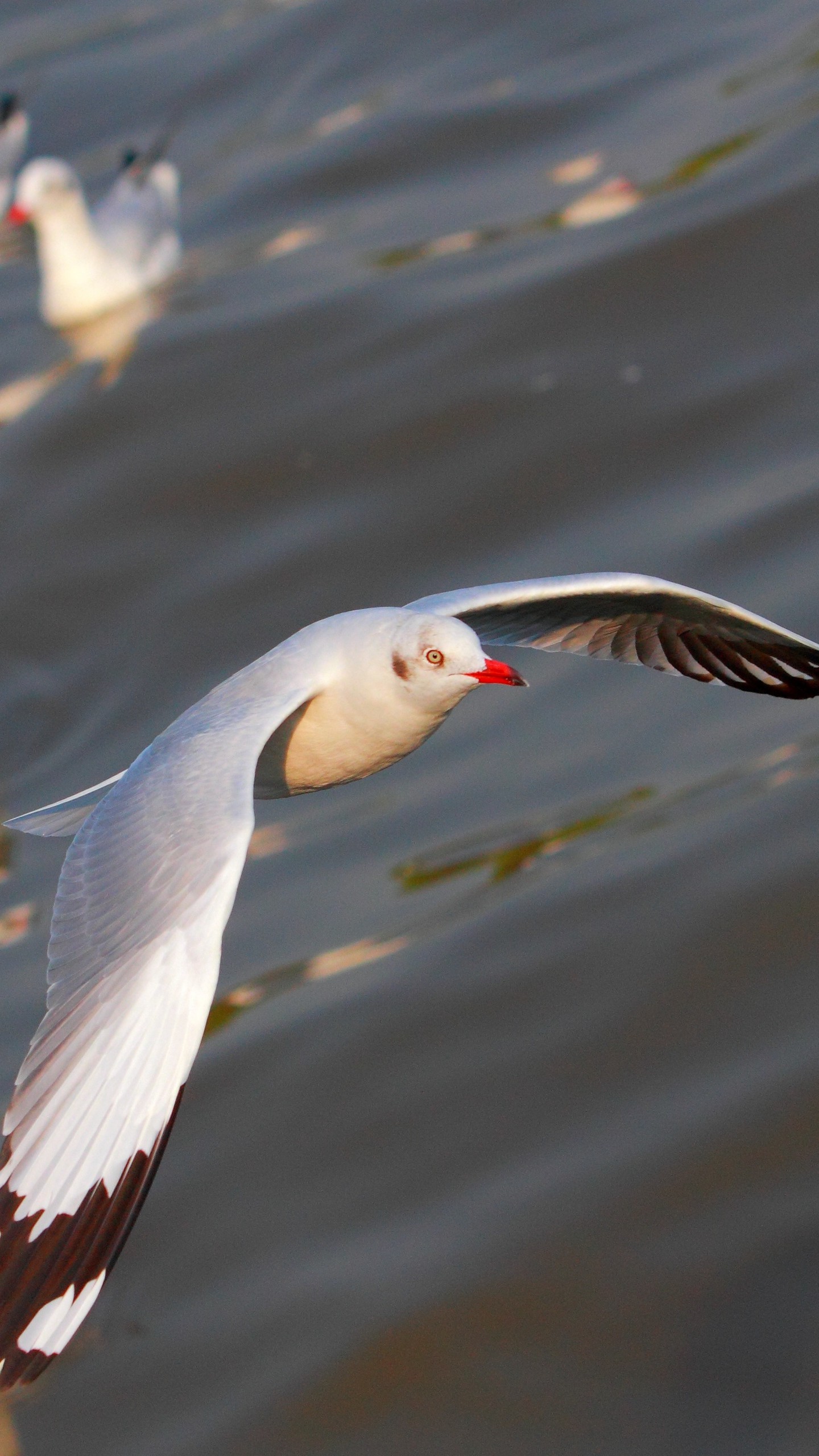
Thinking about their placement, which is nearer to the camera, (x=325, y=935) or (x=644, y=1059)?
(x=644, y=1059)

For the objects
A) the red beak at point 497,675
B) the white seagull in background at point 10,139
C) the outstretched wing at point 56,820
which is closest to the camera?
the red beak at point 497,675

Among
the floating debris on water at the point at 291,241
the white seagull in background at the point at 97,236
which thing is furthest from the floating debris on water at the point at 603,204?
the white seagull in background at the point at 97,236

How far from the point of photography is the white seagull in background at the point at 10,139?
14562mm

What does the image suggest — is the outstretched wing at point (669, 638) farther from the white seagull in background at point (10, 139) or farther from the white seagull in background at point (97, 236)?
the white seagull in background at point (10, 139)

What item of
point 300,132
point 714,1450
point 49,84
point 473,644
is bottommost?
point 714,1450

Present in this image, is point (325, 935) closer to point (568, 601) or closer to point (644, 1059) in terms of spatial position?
point (644, 1059)

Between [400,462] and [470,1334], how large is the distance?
628 cm

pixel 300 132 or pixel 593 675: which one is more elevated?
pixel 300 132

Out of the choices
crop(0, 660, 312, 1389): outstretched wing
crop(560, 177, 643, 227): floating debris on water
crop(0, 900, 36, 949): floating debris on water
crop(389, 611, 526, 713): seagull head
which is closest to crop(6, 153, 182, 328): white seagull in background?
crop(560, 177, 643, 227): floating debris on water

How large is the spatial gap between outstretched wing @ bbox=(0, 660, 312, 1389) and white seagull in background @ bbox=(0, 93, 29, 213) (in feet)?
36.2

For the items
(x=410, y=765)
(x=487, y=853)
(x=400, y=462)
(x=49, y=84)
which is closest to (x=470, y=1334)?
(x=487, y=853)

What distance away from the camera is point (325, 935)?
7.61m

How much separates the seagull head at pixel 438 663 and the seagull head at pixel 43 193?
8.98 m

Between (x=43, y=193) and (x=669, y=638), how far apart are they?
8.56 m
